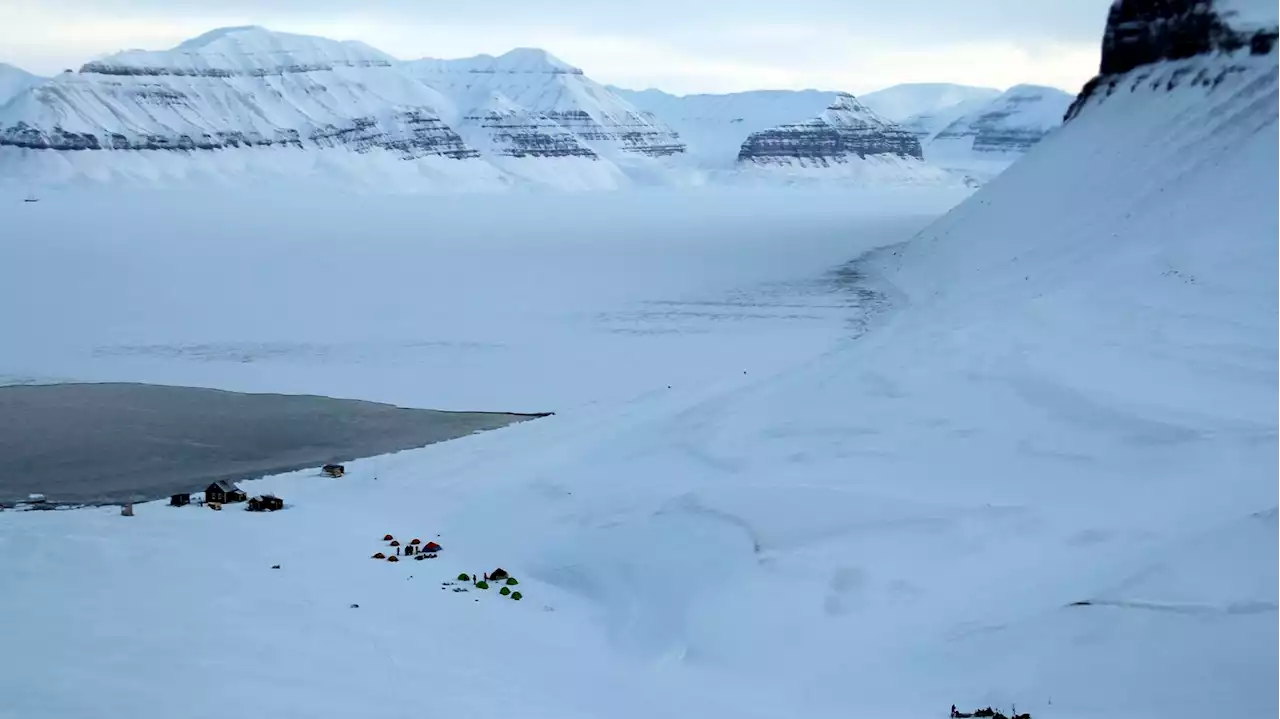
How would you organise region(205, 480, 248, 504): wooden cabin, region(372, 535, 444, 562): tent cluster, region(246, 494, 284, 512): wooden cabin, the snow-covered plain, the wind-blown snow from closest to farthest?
the snow-covered plain, region(372, 535, 444, 562): tent cluster, region(246, 494, 284, 512): wooden cabin, region(205, 480, 248, 504): wooden cabin, the wind-blown snow

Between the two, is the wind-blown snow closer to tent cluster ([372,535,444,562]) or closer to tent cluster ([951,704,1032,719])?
tent cluster ([372,535,444,562])

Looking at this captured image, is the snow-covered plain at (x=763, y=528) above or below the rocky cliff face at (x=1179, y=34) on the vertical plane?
below

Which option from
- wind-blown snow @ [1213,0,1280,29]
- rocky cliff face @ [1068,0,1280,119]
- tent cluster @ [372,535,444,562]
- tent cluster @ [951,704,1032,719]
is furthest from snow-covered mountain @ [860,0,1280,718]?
tent cluster @ [372,535,444,562]

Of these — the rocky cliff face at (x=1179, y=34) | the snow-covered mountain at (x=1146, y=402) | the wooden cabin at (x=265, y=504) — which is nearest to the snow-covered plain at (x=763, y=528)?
the snow-covered mountain at (x=1146, y=402)

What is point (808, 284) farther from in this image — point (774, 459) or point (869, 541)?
point (869, 541)

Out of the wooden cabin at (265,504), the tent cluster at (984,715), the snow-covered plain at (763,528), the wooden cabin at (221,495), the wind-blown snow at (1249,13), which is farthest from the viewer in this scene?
the wind-blown snow at (1249,13)

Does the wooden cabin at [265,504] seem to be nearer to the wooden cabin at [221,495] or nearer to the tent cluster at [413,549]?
the wooden cabin at [221,495]

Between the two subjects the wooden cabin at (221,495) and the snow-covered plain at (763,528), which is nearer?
the snow-covered plain at (763,528)
